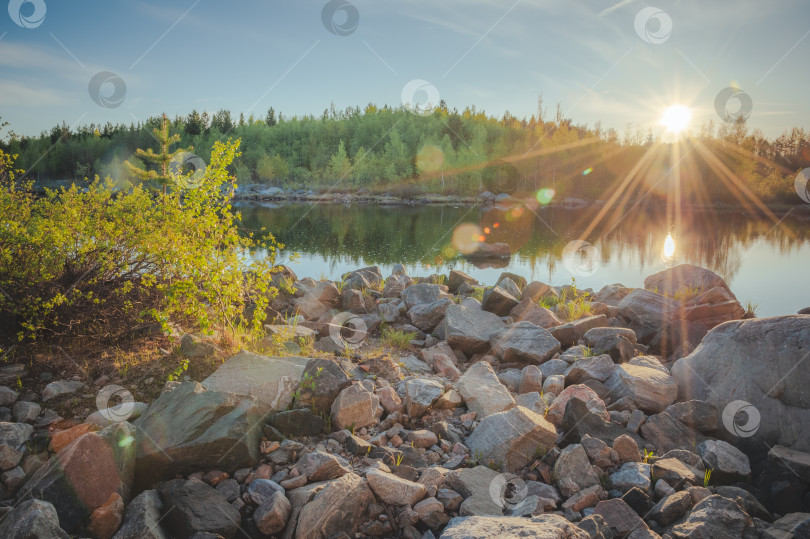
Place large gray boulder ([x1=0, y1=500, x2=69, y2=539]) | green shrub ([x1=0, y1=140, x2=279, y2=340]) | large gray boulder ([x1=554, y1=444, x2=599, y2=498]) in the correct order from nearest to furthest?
large gray boulder ([x1=0, y1=500, x2=69, y2=539]), large gray boulder ([x1=554, y1=444, x2=599, y2=498]), green shrub ([x1=0, y1=140, x2=279, y2=340])

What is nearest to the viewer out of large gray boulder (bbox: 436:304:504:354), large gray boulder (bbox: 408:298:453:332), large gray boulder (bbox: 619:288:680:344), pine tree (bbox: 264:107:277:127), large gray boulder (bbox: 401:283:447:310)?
large gray boulder (bbox: 436:304:504:354)

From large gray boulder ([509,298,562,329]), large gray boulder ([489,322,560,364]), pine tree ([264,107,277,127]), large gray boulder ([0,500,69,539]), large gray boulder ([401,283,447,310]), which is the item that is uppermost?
pine tree ([264,107,277,127])

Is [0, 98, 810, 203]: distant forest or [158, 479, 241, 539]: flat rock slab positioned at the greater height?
[0, 98, 810, 203]: distant forest

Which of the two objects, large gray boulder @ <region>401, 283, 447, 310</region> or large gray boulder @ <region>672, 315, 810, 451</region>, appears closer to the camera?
large gray boulder @ <region>672, 315, 810, 451</region>

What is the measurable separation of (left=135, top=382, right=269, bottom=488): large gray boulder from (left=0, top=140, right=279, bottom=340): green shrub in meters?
0.97

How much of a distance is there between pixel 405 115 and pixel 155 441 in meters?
92.1

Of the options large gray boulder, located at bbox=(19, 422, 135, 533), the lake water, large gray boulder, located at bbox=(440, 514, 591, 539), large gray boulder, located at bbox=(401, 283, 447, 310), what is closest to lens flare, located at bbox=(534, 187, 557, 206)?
the lake water

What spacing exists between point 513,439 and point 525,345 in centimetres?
270

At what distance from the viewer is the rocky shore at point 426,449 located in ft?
9.83

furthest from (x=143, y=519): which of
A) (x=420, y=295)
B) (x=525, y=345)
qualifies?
(x=420, y=295)

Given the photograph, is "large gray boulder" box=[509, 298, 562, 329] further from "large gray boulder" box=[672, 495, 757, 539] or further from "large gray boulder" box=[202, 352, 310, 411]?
"large gray boulder" box=[672, 495, 757, 539]

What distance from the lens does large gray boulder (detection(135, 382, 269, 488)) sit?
339 cm

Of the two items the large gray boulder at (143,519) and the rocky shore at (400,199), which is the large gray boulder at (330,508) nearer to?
the large gray boulder at (143,519)

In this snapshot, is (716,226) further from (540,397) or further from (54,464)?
(54,464)
